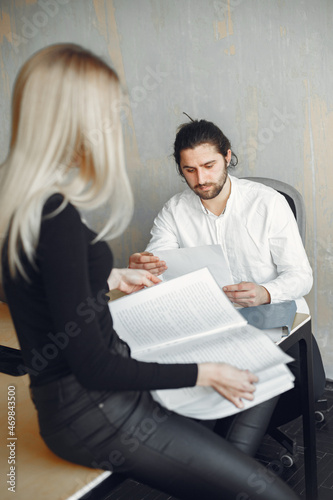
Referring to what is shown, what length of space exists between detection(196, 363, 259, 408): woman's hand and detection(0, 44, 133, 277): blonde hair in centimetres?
41

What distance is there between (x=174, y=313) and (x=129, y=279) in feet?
1.02

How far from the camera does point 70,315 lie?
903 mm

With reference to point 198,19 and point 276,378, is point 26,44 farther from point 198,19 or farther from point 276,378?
point 276,378

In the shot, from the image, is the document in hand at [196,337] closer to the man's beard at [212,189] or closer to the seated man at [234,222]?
the seated man at [234,222]

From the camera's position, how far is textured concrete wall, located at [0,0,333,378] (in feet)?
8.57

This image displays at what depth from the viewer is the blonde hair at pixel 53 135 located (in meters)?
0.93

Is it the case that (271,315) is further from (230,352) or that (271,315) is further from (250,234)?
(250,234)

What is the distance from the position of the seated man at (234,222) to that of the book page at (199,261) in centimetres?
19

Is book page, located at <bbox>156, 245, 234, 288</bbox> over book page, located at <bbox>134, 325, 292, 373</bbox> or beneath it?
over

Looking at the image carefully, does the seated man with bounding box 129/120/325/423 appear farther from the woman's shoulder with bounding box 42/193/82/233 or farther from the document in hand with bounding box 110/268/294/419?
the woman's shoulder with bounding box 42/193/82/233

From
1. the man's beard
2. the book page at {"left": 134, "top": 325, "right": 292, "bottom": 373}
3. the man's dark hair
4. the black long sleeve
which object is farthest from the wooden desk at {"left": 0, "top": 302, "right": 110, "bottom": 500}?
the man's dark hair

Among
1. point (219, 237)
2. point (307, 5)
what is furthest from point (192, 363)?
point (307, 5)

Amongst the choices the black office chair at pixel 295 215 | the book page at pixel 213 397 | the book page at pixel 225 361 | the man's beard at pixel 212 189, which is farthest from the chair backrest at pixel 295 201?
the book page at pixel 213 397

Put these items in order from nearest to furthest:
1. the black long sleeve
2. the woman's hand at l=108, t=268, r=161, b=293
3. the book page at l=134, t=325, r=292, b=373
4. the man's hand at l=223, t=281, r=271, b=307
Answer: the black long sleeve → the book page at l=134, t=325, r=292, b=373 → the woman's hand at l=108, t=268, r=161, b=293 → the man's hand at l=223, t=281, r=271, b=307
